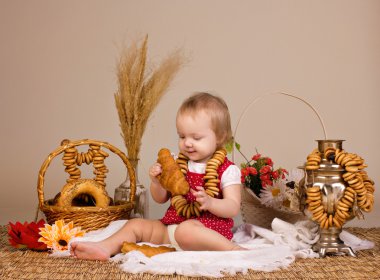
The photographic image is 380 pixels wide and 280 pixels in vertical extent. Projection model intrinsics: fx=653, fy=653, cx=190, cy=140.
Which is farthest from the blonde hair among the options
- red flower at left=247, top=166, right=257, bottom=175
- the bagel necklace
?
red flower at left=247, top=166, right=257, bottom=175

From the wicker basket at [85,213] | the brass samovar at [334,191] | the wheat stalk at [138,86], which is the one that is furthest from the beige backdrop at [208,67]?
the brass samovar at [334,191]

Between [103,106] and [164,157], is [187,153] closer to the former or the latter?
[164,157]

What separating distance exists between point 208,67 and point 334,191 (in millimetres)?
2022

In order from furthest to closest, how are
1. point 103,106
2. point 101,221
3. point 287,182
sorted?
1. point 103,106
2. point 287,182
3. point 101,221

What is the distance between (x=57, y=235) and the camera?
2.74 metres

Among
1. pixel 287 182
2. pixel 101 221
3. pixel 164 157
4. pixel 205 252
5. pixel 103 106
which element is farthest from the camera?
pixel 103 106

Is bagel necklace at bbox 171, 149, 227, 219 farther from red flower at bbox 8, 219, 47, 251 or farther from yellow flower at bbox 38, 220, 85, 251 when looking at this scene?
red flower at bbox 8, 219, 47, 251

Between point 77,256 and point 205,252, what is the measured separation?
51cm

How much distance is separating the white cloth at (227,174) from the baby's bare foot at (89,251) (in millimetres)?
543

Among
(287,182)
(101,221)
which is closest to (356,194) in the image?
(287,182)

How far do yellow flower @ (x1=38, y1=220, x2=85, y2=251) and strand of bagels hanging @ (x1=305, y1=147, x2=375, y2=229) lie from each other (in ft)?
3.32

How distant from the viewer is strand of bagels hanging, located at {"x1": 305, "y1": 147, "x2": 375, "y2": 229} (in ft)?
8.53

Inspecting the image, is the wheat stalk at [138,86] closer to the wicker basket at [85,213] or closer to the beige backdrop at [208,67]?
the wicker basket at [85,213]

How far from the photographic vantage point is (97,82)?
450 cm
